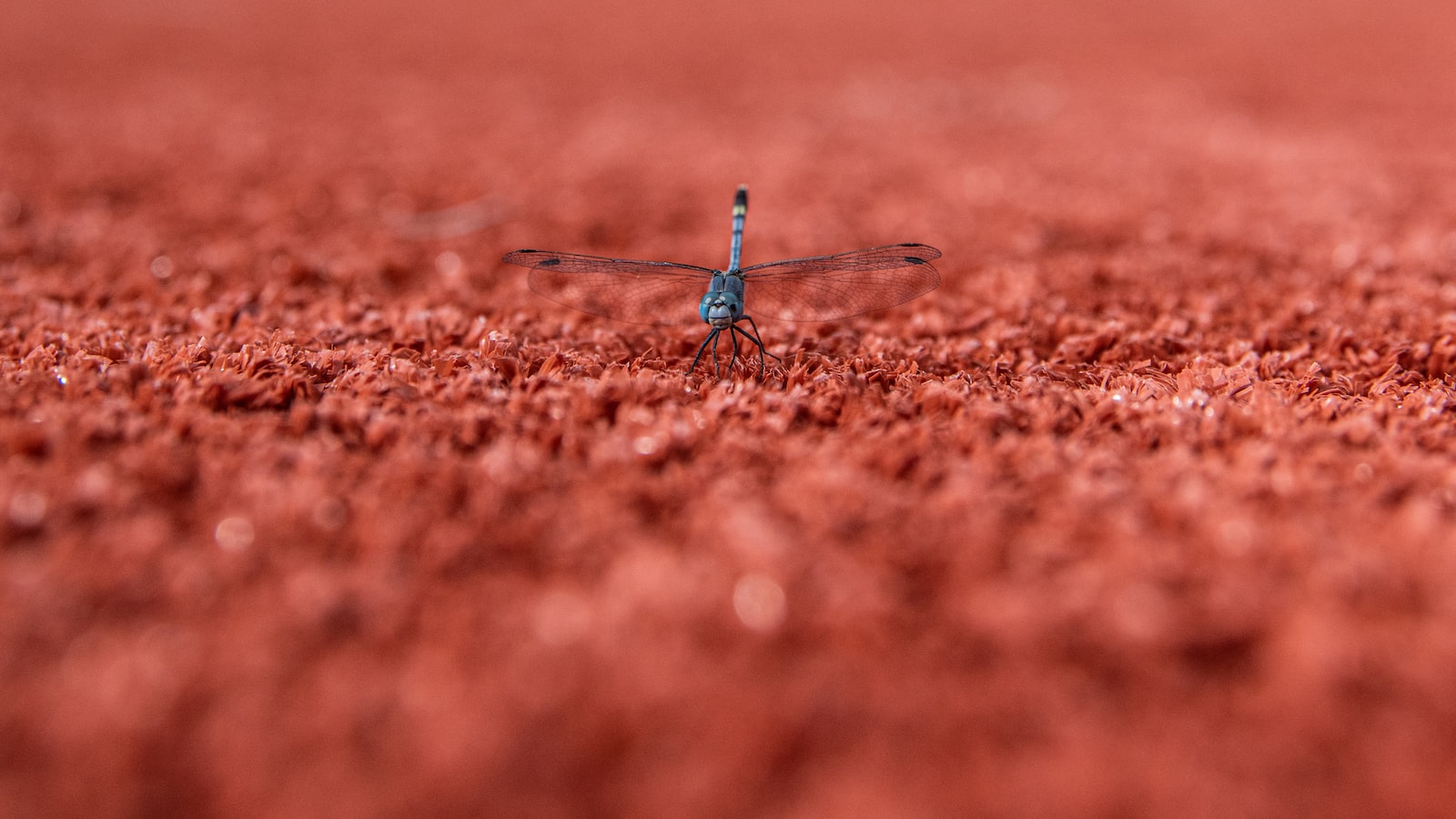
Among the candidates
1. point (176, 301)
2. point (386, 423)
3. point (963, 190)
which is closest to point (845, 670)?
point (386, 423)

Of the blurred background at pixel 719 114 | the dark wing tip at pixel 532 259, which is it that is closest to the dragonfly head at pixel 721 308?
the dark wing tip at pixel 532 259

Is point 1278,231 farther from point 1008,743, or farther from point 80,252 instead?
point 80,252

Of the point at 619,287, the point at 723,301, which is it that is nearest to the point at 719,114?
the point at 619,287

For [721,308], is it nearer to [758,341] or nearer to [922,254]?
[758,341]

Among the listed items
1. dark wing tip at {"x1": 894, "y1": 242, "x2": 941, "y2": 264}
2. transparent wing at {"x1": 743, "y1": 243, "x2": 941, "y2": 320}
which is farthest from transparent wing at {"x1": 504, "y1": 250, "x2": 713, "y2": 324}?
dark wing tip at {"x1": 894, "y1": 242, "x2": 941, "y2": 264}

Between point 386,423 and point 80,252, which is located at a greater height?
point 80,252

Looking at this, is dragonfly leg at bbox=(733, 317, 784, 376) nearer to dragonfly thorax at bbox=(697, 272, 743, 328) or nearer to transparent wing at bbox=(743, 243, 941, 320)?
dragonfly thorax at bbox=(697, 272, 743, 328)

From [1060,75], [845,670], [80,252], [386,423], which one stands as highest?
[1060,75]
